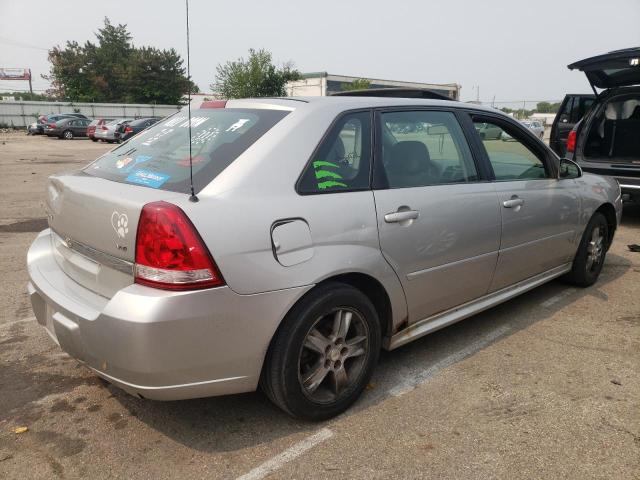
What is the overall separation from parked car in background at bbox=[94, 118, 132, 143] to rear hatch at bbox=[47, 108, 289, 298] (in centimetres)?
2595

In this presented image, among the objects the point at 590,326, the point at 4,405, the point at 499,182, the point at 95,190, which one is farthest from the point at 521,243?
the point at 4,405

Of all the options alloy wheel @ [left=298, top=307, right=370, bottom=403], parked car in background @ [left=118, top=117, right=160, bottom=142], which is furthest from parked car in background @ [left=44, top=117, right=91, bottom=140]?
alloy wheel @ [left=298, top=307, right=370, bottom=403]

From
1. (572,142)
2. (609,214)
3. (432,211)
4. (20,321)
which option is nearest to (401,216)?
(432,211)

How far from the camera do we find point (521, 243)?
370 centimetres

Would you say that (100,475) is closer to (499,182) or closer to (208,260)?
(208,260)

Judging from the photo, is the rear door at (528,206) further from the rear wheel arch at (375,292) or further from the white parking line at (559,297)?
the rear wheel arch at (375,292)

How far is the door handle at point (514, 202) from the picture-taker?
11.5 ft

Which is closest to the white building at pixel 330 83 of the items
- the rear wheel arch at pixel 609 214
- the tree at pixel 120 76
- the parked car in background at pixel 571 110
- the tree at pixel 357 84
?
the tree at pixel 357 84

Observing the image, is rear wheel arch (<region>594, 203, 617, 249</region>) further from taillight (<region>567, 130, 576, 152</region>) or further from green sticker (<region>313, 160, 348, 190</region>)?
green sticker (<region>313, 160, 348, 190</region>)

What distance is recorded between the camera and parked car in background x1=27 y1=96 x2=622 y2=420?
215 cm

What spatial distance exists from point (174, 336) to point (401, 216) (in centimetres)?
134

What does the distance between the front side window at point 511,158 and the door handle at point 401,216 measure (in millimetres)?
A: 999

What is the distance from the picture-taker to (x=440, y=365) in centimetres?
328

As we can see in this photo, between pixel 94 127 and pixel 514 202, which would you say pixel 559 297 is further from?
pixel 94 127
